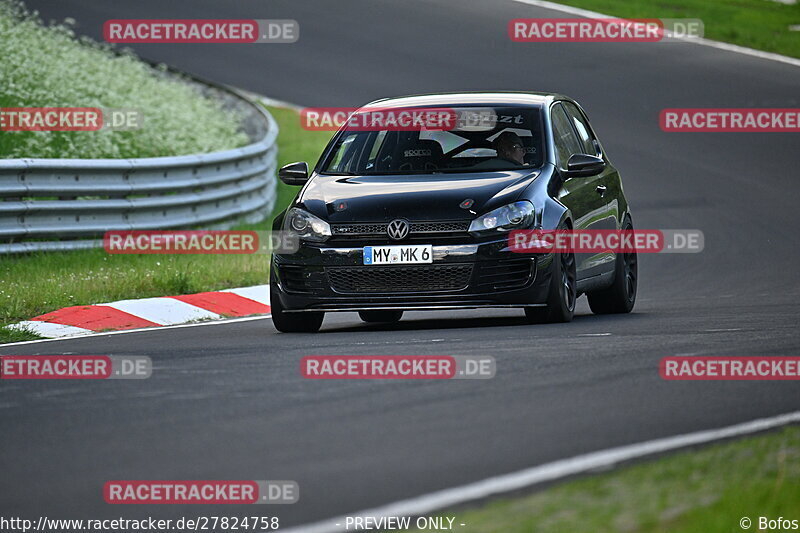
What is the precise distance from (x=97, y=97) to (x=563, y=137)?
10687 mm

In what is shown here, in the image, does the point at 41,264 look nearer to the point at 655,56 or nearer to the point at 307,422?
the point at 307,422

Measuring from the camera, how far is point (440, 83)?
2556cm

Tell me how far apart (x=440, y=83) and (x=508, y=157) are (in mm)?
14114

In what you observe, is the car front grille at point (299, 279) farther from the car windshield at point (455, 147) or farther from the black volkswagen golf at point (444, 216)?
the car windshield at point (455, 147)

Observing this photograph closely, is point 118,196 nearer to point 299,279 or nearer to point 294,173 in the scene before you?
point 294,173

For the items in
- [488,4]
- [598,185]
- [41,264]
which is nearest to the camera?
[598,185]

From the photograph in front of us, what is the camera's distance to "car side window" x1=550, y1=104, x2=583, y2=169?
11.9 meters

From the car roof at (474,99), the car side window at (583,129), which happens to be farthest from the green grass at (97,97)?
the car side window at (583,129)

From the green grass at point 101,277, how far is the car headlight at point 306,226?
82.3 inches

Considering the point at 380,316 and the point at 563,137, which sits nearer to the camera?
the point at 563,137

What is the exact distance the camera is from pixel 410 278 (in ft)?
35.2

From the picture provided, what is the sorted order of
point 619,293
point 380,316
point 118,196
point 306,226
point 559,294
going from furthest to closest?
point 118,196
point 380,316
point 619,293
point 306,226
point 559,294

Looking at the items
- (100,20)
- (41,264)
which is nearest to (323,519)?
(41,264)

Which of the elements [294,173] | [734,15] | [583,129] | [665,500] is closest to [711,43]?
[734,15]
